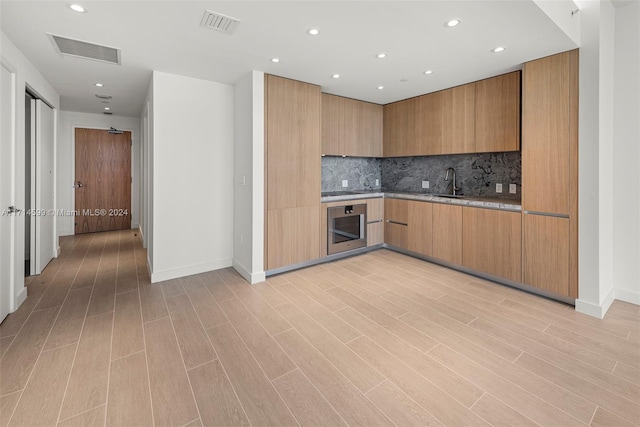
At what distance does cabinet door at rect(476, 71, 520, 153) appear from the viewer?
335cm

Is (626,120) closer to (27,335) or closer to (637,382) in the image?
(637,382)

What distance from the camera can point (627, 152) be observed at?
2828 millimetres

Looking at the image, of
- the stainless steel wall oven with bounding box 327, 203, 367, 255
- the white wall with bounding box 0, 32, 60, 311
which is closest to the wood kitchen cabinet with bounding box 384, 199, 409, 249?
the stainless steel wall oven with bounding box 327, 203, 367, 255

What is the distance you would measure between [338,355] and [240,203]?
2.35 metres

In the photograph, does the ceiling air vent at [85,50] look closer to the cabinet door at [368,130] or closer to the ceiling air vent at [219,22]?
the ceiling air vent at [219,22]

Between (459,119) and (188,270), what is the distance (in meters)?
4.01

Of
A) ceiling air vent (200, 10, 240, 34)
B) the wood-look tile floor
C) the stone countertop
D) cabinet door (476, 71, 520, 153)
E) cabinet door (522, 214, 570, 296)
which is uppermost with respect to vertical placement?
ceiling air vent (200, 10, 240, 34)

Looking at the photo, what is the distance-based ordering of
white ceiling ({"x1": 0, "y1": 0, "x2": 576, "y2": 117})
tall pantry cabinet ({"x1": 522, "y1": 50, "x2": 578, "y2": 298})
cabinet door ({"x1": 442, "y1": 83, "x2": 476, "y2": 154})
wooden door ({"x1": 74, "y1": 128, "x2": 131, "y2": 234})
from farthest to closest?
wooden door ({"x1": 74, "y1": 128, "x2": 131, "y2": 234})
cabinet door ({"x1": 442, "y1": 83, "x2": 476, "y2": 154})
tall pantry cabinet ({"x1": 522, "y1": 50, "x2": 578, "y2": 298})
white ceiling ({"x1": 0, "y1": 0, "x2": 576, "y2": 117})

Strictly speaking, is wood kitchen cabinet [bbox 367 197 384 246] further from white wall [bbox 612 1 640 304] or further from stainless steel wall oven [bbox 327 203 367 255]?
white wall [bbox 612 1 640 304]

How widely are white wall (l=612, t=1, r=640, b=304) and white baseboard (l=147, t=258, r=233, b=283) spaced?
4.38m

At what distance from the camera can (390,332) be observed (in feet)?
7.82

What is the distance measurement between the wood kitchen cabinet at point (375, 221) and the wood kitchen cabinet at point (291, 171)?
1035mm

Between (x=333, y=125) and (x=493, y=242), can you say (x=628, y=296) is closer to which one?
(x=493, y=242)

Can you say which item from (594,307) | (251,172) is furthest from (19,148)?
(594,307)
